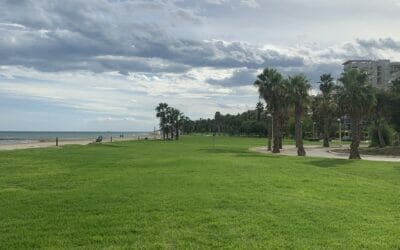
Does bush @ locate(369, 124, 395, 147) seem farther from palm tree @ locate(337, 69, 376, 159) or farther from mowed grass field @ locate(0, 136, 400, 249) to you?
mowed grass field @ locate(0, 136, 400, 249)

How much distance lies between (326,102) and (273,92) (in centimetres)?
2746

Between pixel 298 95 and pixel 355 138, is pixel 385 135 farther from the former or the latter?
pixel 355 138

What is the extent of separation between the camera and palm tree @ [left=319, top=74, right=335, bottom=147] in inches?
3120

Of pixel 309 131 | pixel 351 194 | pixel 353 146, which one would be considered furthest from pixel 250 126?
pixel 351 194

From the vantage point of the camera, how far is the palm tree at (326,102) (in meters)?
79.2

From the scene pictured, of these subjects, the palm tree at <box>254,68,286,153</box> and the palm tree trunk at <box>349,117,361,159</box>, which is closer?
the palm tree trunk at <box>349,117,361,159</box>

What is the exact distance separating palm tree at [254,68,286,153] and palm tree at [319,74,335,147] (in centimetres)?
2182

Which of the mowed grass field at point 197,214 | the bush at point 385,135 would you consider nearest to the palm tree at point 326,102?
the bush at point 385,135

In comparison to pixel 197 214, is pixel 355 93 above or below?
above

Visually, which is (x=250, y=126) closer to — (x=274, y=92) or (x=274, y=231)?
(x=274, y=92)

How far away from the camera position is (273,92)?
55.7 metres

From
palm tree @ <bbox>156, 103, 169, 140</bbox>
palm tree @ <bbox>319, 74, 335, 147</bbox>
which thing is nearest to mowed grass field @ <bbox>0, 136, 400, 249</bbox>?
palm tree @ <bbox>319, 74, 335, 147</bbox>

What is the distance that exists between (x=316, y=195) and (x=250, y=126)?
152 meters

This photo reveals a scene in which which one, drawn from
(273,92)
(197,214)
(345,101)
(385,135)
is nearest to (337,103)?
(345,101)
